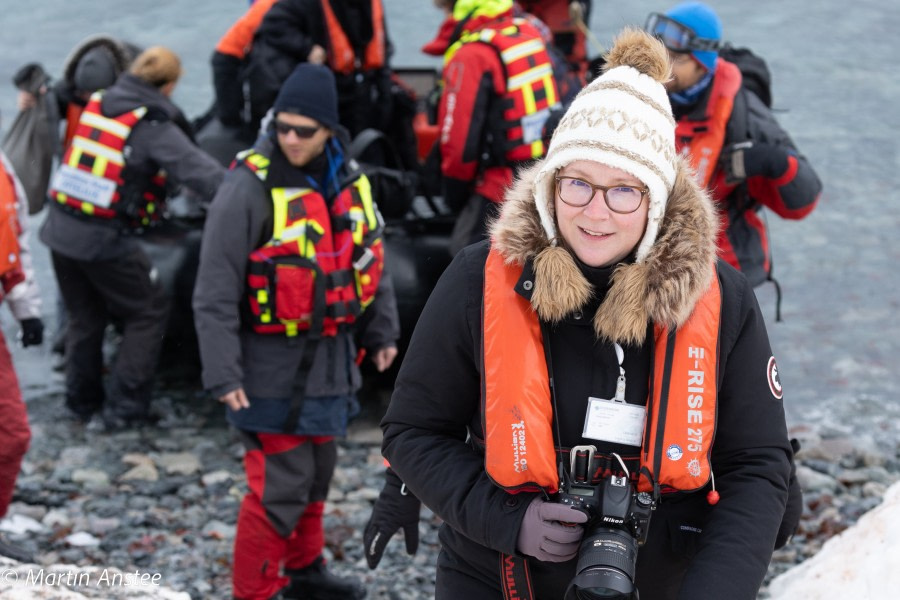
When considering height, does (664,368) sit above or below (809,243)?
above

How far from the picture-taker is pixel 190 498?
5.38 metres

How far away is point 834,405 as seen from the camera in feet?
22.3

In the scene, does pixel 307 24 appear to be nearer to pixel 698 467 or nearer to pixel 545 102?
pixel 545 102

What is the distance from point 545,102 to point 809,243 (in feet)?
15.2

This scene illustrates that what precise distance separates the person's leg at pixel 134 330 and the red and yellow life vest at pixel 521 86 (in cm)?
206

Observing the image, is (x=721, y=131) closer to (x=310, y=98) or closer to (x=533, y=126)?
(x=533, y=126)

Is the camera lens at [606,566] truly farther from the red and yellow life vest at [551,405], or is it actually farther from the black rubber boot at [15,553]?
the black rubber boot at [15,553]

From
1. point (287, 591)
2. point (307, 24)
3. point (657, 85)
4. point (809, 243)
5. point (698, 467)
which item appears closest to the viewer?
point (698, 467)

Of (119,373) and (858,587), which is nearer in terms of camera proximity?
(858,587)

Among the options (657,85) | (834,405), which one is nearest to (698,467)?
(657,85)

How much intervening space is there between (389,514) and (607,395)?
37.6 inches

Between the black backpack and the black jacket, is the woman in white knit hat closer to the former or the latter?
the black jacket

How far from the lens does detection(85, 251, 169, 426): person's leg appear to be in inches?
235

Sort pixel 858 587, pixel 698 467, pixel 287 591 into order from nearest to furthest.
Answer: pixel 698 467
pixel 858 587
pixel 287 591
